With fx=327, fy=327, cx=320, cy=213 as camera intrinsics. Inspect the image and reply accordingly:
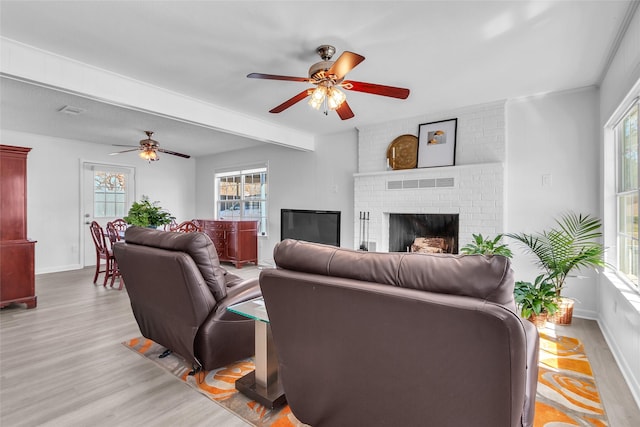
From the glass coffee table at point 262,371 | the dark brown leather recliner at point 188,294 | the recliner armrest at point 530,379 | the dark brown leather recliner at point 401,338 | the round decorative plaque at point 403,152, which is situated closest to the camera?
the dark brown leather recliner at point 401,338

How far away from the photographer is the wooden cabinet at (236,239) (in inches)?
239

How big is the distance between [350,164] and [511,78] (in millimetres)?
2508

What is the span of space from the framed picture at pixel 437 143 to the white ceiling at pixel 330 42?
0.41m

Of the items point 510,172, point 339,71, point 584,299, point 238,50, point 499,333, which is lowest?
point 584,299

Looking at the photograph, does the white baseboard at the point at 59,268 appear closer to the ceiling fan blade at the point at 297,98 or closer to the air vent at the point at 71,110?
the air vent at the point at 71,110

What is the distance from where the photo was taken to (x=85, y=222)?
19.9 feet

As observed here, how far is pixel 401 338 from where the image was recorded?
1.11m

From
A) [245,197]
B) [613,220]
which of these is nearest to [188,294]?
[613,220]

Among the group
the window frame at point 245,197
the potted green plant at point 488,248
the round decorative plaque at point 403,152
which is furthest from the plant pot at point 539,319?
the window frame at point 245,197

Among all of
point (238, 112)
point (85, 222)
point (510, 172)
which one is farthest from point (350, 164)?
point (85, 222)

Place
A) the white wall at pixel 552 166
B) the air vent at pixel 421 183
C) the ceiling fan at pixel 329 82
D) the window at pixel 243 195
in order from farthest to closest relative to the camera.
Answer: the window at pixel 243 195 < the air vent at pixel 421 183 < the white wall at pixel 552 166 < the ceiling fan at pixel 329 82

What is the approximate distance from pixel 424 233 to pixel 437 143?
121 cm

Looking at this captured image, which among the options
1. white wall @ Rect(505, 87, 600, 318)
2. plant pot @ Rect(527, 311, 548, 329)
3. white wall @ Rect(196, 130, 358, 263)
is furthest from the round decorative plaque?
plant pot @ Rect(527, 311, 548, 329)

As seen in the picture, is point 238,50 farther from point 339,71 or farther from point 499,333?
point 499,333
